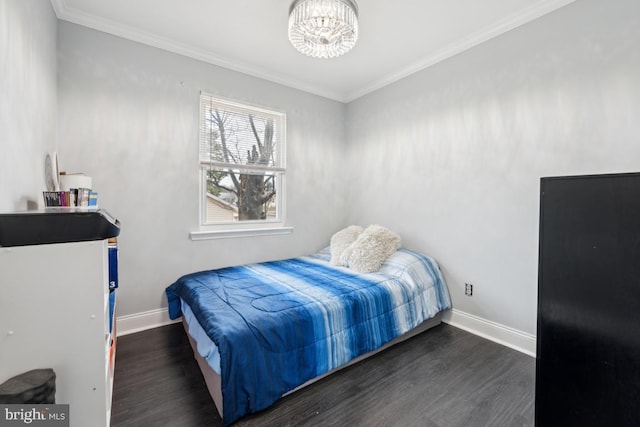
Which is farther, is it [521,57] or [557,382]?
[521,57]

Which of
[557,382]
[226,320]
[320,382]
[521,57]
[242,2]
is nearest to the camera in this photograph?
[557,382]

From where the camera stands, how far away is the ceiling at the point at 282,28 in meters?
2.07

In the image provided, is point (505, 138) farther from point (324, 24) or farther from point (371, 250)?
point (324, 24)

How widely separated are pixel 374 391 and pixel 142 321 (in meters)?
2.09

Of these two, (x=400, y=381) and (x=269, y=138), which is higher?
(x=269, y=138)

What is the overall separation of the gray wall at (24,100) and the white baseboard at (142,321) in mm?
1358

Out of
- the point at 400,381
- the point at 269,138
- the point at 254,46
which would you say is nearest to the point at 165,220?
the point at 269,138

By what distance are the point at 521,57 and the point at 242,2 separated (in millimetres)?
2216

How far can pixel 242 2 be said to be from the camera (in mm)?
2039

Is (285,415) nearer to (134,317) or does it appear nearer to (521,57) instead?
(134,317)

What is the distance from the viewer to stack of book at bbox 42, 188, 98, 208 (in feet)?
4.58

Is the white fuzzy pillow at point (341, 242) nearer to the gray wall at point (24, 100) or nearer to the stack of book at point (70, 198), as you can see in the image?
the stack of book at point (70, 198)

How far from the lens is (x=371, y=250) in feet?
9.01

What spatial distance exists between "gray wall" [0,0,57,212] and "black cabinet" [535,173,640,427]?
1967 millimetres
